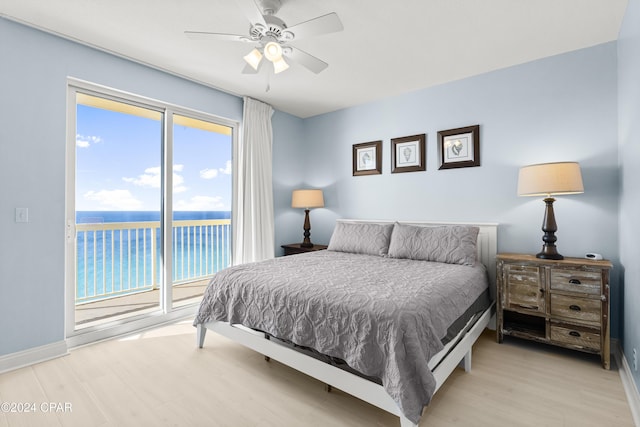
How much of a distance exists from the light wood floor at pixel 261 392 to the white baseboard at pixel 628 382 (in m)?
0.04

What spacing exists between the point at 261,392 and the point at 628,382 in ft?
7.96

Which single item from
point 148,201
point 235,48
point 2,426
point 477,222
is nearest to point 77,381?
point 2,426

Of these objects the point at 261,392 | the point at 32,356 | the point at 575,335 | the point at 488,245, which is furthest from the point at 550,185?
the point at 32,356

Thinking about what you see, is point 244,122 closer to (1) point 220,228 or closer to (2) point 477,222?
(1) point 220,228

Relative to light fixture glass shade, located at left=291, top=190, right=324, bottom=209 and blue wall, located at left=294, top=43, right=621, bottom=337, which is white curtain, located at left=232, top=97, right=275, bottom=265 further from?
blue wall, located at left=294, top=43, right=621, bottom=337

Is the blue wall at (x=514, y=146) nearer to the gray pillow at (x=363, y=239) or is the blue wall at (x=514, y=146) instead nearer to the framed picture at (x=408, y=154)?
the framed picture at (x=408, y=154)

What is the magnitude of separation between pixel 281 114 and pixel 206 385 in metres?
3.60

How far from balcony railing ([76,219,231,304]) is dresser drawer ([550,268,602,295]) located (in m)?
3.45

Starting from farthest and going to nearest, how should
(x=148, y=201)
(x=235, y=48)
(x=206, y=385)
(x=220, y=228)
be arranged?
(x=220, y=228) < (x=148, y=201) < (x=235, y=48) < (x=206, y=385)

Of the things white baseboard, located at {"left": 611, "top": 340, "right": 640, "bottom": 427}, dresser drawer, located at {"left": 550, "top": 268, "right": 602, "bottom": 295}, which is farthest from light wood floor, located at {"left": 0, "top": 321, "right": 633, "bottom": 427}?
dresser drawer, located at {"left": 550, "top": 268, "right": 602, "bottom": 295}

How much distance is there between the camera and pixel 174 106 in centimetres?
329

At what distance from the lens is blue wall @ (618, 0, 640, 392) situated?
188cm

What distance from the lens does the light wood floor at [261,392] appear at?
1.72m

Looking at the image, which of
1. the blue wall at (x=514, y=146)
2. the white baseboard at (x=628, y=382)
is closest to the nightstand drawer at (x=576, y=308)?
the white baseboard at (x=628, y=382)
